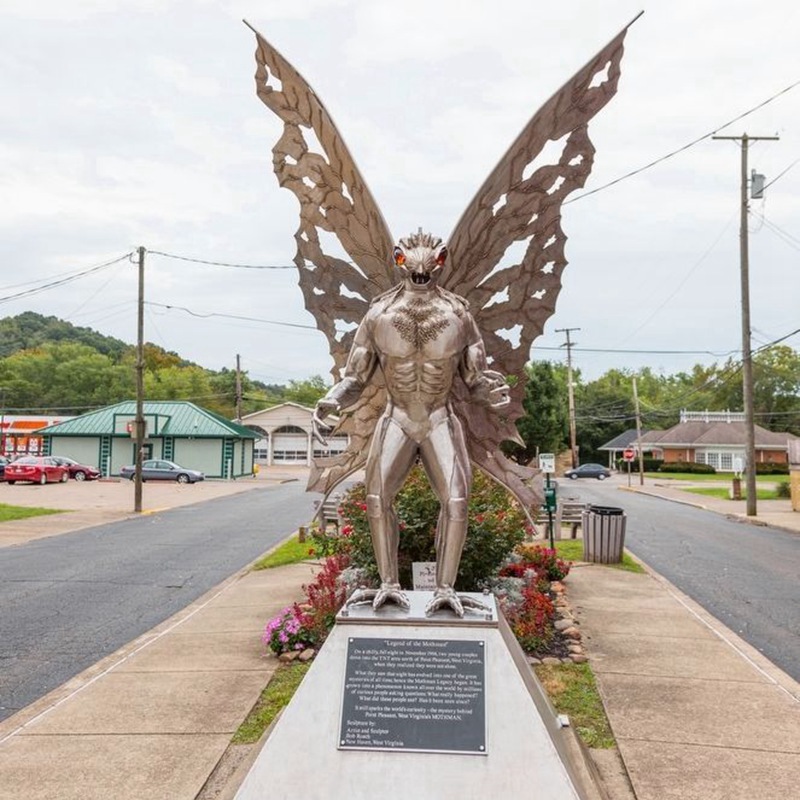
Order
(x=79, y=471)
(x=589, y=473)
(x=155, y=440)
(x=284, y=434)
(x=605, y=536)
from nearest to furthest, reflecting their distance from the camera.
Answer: (x=605, y=536) < (x=79, y=471) < (x=155, y=440) < (x=589, y=473) < (x=284, y=434)

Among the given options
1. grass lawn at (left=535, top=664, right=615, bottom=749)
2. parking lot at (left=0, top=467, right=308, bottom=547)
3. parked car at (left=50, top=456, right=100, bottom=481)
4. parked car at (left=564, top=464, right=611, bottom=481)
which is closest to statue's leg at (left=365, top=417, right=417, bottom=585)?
grass lawn at (left=535, top=664, right=615, bottom=749)

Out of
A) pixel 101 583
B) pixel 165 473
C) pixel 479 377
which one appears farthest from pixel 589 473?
pixel 479 377

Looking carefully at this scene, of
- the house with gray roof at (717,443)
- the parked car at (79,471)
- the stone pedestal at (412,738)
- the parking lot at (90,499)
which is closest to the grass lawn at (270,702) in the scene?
the stone pedestal at (412,738)

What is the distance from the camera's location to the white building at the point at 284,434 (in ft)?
169

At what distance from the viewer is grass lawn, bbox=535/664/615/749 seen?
4.78 metres

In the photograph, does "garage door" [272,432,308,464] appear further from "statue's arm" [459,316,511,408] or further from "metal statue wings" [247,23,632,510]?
"statue's arm" [459,316,511,408]

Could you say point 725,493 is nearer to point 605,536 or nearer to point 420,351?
point 605,536

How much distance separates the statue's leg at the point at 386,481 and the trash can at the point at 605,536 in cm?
822

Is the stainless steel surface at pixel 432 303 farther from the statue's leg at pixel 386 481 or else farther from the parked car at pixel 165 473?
the parked car at pixel 165 473

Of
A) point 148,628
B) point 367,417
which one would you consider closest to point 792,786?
point 367,417

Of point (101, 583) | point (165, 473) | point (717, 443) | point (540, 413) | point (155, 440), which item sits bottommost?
point (101, 583)

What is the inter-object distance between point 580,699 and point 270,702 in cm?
219

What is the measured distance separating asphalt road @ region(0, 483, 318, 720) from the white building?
3011 cm

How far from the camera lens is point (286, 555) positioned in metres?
12.5
